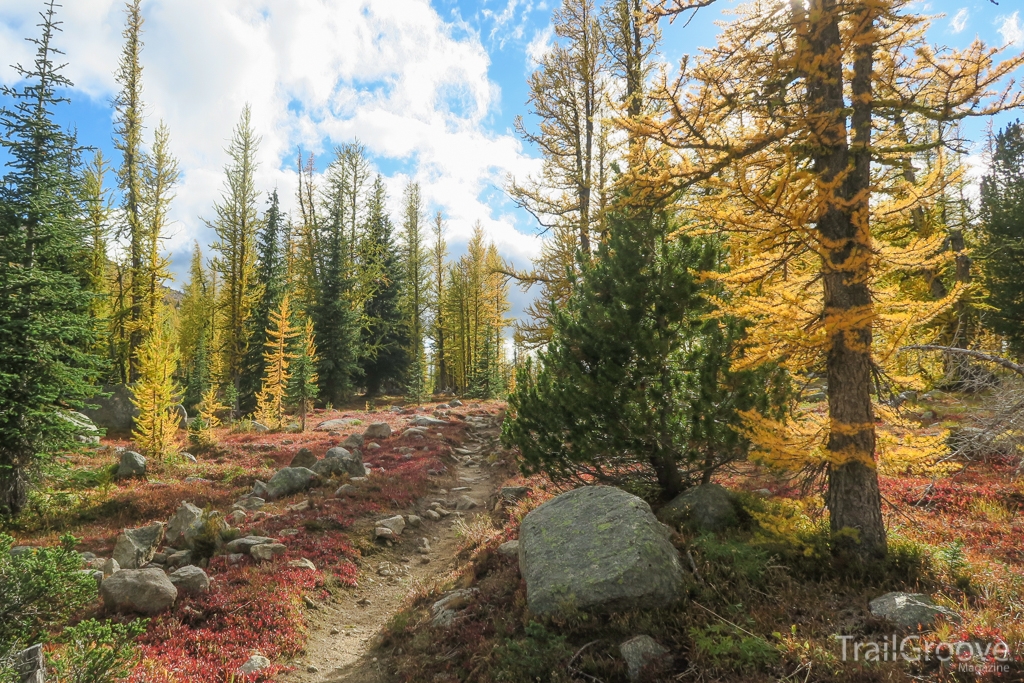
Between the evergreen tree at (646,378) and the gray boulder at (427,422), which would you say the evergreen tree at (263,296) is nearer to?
the gray boulder at (427,422)

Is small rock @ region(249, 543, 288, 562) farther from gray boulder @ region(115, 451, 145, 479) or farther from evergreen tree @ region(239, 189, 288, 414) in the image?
evergreen tree @ region(239, 189, 288, 414)

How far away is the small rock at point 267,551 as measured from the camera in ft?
27.1

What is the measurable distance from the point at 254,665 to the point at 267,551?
292 centimetres

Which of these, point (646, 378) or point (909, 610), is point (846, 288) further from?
point (909, 610)

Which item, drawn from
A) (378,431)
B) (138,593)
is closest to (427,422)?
(378,431)

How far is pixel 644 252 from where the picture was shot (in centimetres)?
714

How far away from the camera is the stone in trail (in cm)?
789

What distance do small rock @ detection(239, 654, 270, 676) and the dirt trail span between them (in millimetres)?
302

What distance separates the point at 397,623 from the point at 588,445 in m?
3.82

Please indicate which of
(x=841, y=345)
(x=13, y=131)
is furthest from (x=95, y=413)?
(x=841, y=345)

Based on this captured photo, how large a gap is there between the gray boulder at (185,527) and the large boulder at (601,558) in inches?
261

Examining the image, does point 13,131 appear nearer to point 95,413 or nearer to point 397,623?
point 95,413

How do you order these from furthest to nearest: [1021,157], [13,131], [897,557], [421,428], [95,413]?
[1021,157] → [421,428] → [95,413] → [13,131] → [897,557]

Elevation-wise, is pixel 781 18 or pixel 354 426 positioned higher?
pixel 781 18
